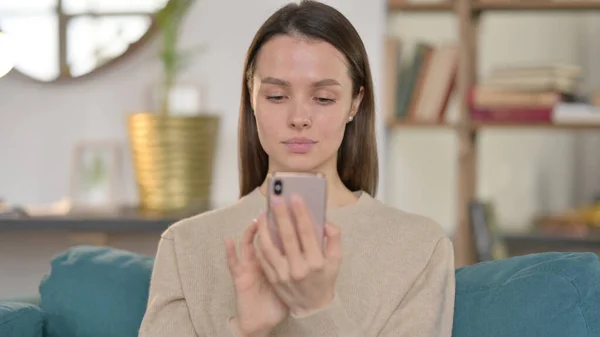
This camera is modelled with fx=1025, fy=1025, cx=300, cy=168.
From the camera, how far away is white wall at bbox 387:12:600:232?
3904 millimetres

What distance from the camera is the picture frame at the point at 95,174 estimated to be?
10.6 feet

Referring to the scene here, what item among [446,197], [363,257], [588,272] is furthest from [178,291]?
[446,197]

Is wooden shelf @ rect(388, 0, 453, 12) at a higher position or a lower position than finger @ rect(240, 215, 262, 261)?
higher

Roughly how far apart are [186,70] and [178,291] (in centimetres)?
196

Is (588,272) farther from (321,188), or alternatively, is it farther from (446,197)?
(446,197)

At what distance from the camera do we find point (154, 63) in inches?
132

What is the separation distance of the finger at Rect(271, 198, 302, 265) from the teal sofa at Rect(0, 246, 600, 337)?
0.47 meters

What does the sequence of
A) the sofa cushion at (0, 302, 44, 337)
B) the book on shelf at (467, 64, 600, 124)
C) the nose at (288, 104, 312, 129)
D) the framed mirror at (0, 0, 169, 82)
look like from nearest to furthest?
the nose at (288, 104, 312, 129), the sofa cushion at (0, 302, 44, 337), the book on shelf at (467, 64, 600, 124), the framed mirror at (0, 0, 169, 82)

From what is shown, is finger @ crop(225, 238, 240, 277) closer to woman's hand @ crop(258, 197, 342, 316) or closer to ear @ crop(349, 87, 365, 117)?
woman's hand @ crop(258, 197, 342, 316)

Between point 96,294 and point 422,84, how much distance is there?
1.79 metres

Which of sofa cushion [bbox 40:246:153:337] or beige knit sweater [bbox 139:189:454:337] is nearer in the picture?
beige knit sweater [bbox 139:189:454:337]

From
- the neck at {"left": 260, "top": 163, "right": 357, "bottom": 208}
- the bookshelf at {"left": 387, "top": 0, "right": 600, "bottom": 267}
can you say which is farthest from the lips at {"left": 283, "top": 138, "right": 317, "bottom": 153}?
the bookshelf at {"left": 387, "top": 0, "right": 600, "bottom": 267}

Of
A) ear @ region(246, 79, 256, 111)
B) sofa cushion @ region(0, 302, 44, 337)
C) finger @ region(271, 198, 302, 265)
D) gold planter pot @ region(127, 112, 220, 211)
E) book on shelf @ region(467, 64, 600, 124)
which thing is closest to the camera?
finger @ region(271, 198, 302, 265)

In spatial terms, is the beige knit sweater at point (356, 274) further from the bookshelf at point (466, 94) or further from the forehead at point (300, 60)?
the bookshelf at point (466, 94)
